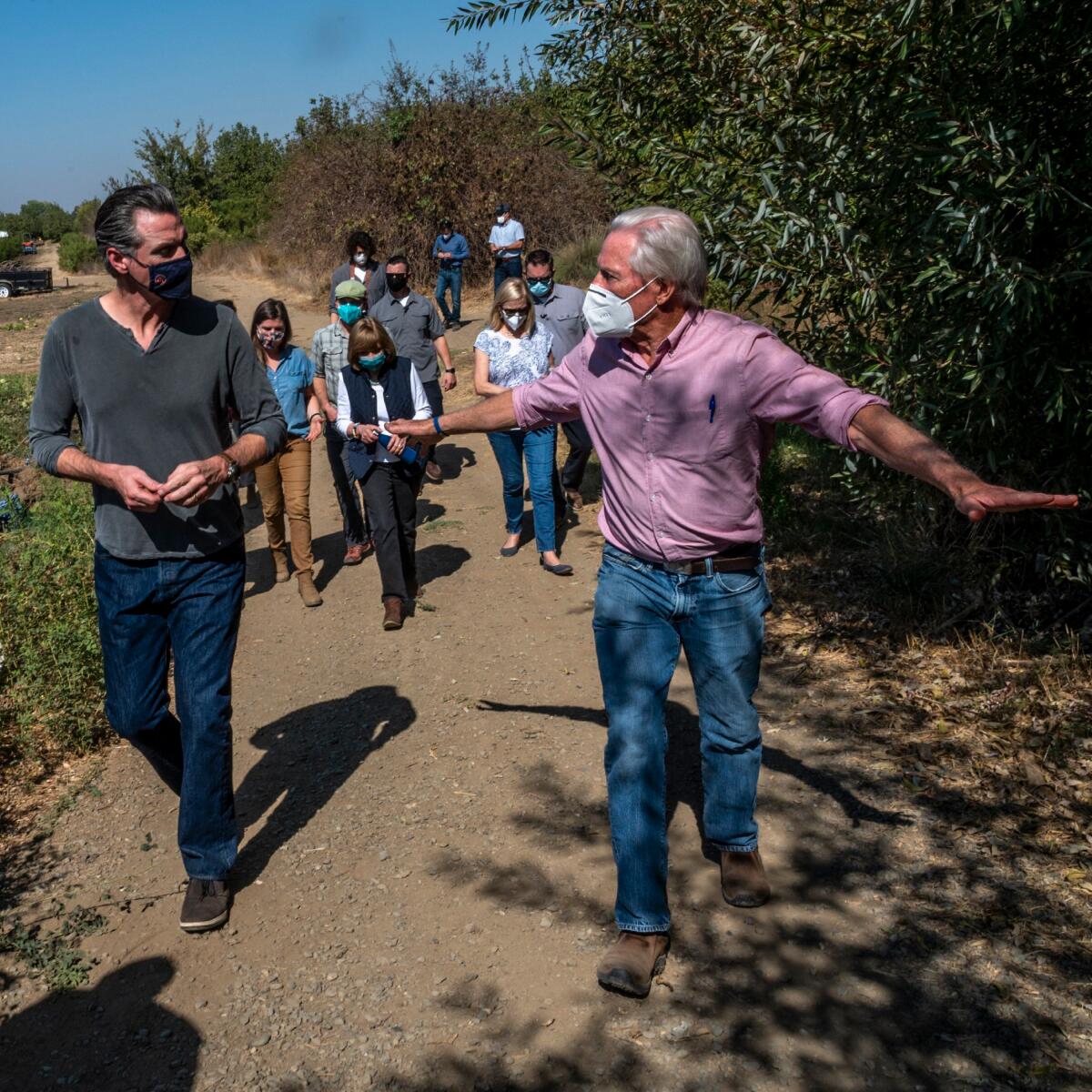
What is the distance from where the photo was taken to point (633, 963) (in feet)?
11.5

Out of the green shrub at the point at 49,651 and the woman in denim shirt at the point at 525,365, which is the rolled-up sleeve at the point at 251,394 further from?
the woman in denim shirt at the point at 525,365

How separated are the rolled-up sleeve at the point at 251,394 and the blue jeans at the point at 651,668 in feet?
4.29

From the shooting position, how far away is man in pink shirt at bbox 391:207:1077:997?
3350mm

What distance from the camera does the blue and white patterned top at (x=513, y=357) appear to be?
7859 millimetres

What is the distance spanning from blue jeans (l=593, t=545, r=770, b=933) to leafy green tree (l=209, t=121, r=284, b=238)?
4611 centimetres

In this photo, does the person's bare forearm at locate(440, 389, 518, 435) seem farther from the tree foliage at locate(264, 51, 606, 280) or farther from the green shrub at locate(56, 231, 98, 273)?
the green shrub at locate(56, 231, 98, 273)

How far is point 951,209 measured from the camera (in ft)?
14.9

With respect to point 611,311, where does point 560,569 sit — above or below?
below

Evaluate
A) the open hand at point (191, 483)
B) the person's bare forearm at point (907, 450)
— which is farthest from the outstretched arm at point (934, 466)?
the open hand at point (191, 483)

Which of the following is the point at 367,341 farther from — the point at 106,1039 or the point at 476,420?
the point at 106,1039

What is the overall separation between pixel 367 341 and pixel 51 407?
336 cm

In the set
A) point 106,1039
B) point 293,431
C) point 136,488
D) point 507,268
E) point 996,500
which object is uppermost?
point 507,268

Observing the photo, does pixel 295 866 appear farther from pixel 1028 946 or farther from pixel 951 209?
pixel 951 209

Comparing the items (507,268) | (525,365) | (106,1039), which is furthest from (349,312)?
(507,268)
